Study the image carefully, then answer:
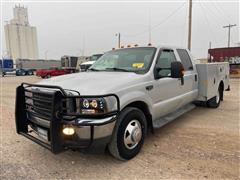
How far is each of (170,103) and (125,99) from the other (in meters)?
1.51

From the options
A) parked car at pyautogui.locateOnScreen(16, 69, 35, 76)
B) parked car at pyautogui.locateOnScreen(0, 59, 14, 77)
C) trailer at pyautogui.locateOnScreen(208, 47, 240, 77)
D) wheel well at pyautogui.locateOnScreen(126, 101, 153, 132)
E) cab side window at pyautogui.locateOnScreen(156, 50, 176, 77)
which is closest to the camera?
wheel well at pyautogui.locateOnScreen(126, 101, 153, 132)

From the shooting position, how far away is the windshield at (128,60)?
12.5 feet

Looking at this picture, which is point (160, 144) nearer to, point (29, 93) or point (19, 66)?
point (29, 93)

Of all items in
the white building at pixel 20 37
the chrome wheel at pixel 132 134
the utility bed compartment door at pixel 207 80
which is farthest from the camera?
the white building at pixel 20 37

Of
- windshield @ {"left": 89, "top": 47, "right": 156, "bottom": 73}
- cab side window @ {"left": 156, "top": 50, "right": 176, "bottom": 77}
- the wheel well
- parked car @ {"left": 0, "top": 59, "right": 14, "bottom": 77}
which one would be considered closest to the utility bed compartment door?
cab side window @ {"left": 156, "top": 50, "right": 176, "bottom": 77}

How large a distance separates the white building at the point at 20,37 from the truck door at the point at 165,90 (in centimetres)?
8975

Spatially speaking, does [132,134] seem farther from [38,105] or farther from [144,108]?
[38,105]

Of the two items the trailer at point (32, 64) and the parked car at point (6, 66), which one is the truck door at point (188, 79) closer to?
the trailer at point (32, 64)

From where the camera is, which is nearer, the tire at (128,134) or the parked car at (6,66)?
the tire at (128,134)

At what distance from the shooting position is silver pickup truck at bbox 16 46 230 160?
268cm

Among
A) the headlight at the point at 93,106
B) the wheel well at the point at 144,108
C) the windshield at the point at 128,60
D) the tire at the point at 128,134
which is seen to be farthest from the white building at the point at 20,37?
the headlight at the point at 93,106

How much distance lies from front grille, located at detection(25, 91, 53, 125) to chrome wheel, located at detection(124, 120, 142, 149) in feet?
3.79

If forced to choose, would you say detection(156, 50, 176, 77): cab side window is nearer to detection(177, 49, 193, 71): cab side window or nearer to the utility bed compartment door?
detection(177, 49, 193, 71): cab side window

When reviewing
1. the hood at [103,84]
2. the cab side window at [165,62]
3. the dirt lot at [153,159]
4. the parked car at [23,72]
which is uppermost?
the cab side window at [165,62]
